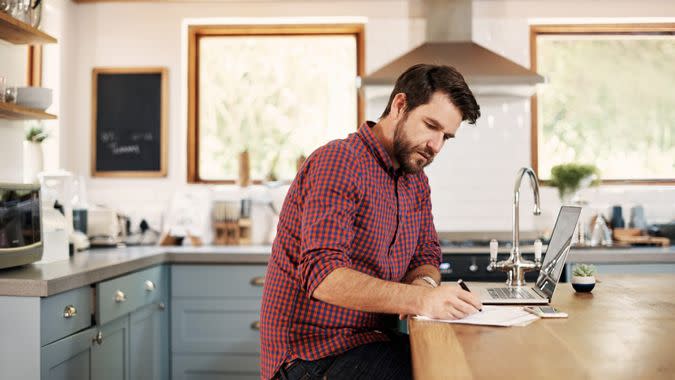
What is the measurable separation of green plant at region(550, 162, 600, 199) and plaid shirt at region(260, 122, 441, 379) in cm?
245

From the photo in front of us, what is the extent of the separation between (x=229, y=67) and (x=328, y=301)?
10.0 feet

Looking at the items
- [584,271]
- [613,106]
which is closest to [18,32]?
[584,271]

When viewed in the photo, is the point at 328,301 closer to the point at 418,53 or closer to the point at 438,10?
the point at 418,53

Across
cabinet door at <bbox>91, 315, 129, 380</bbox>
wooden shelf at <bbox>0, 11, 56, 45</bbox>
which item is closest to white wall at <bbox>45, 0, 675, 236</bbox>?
cabinet door at <bbox>91, 315, 129, 380</bbox>

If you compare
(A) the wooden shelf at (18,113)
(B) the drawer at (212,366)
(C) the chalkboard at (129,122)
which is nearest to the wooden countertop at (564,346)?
(A) the wooden shelf at (18,113)

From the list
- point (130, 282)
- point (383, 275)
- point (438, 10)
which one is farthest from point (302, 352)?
point (438, 10)

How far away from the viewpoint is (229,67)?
4.55m

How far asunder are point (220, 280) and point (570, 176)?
2.02 metres

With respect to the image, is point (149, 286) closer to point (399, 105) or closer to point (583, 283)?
point (399, 105)

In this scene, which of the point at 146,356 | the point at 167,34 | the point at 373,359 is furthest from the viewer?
the point at 167,34

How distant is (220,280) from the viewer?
369 cm

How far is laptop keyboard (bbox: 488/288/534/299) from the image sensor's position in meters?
2.05

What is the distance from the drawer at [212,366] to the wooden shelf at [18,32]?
165 cm

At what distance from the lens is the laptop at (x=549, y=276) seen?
79.3 inches
